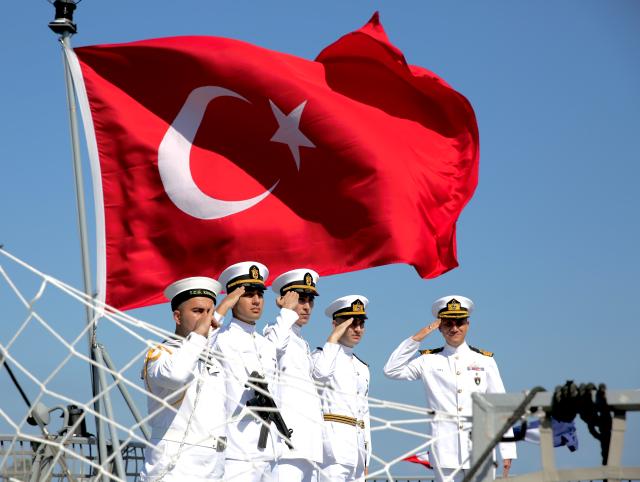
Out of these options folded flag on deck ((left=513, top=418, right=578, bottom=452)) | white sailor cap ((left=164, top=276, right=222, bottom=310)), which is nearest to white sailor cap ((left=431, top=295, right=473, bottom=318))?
white sailor cap ((left=164, top=276, right=222, bottom=310))

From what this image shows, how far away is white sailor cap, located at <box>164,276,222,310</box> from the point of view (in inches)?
287

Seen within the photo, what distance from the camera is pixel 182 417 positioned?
691cm

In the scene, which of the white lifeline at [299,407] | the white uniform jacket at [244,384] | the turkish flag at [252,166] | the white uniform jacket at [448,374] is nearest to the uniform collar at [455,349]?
the white uniform jacket at [448,374]

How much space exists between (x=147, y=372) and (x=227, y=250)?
2.59 metres

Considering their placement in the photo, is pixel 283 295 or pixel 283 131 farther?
pixel 283 131

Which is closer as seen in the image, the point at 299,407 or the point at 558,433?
the point at 558,433

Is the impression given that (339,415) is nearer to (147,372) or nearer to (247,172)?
(247,172)

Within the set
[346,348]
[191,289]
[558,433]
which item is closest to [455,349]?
[346,348]

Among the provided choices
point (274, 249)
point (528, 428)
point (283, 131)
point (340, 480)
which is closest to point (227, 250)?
point (274, 249)

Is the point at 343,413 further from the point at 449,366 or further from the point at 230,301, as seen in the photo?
the point at 230,301

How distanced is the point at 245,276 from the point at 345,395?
5.43ft

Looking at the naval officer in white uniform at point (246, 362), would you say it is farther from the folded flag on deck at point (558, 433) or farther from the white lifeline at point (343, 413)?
the folded flag on deck at point (558, 433)

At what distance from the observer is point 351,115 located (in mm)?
9836

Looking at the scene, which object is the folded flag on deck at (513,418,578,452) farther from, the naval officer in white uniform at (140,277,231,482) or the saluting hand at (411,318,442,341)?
the saluting hand at (411,318,442,341)
